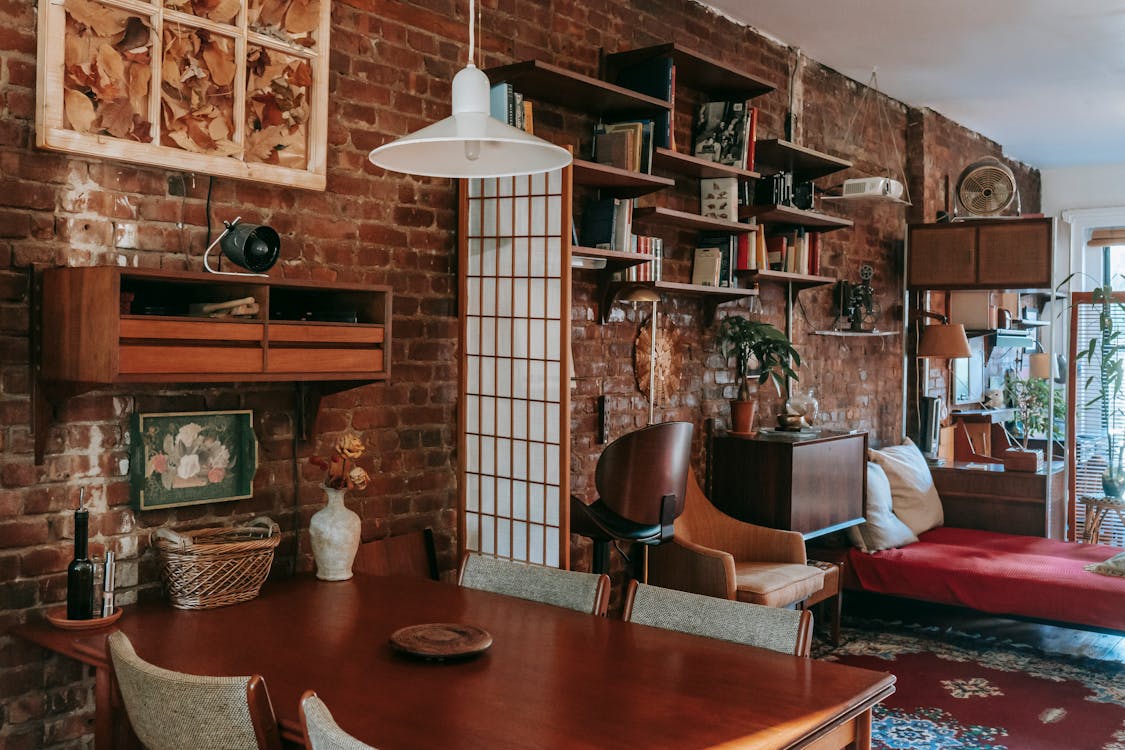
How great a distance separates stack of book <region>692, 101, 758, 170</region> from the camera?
5105 mm

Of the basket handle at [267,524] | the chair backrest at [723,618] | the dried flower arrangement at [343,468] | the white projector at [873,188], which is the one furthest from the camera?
the white projector at [873,188]

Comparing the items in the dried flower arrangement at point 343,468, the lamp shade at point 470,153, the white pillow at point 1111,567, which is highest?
the lamp shade at point 470,153

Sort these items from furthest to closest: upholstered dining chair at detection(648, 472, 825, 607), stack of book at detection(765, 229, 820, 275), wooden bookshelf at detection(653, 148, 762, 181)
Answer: stack of book at detection(765, 229, 820, 275) → wooden bookshelf at detection(653, 148, 762, 181) → upholstered dining chair at detection(648, 472, 825, 607)

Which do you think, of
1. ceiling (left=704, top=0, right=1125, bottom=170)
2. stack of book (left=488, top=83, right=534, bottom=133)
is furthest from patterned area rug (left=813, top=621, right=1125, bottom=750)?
ceiling (left=704, top=0, right=1125, bottom=170)

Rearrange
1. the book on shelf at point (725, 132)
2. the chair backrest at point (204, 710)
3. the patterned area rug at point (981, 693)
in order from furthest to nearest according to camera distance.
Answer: the book on shelf at point (725, 132) < the patterned area rug at point (981, 693) < the chair backrest at point (204, 710)

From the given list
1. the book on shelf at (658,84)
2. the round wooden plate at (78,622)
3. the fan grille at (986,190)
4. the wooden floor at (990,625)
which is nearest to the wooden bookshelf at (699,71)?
the book on shelf at (658,84)

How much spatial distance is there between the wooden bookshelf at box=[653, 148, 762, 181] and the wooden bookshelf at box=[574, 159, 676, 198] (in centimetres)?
17

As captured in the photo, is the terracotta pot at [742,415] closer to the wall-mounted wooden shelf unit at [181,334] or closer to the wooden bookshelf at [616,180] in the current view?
the wooden bookshelf at [616,180]

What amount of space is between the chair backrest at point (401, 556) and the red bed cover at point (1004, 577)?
113 inches

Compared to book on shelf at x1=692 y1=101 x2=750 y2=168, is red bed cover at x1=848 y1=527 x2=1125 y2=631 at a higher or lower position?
lower

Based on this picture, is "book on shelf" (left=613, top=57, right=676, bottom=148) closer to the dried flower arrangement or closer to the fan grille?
the dried flower arrangement

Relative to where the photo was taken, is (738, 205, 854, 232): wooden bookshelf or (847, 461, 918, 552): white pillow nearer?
(738, 205, 854, 232): wooden bookshelf

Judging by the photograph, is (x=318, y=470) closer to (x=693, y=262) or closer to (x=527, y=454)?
(x=527, y=454)

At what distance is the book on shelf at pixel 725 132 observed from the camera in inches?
201
